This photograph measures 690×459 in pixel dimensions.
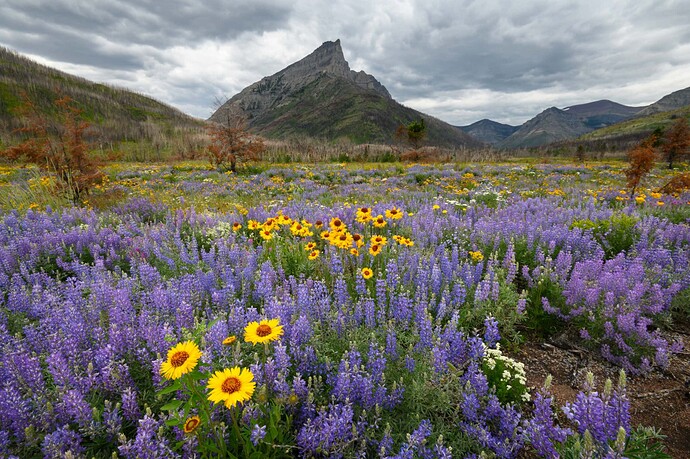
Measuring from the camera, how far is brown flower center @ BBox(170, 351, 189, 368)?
1.35 meters

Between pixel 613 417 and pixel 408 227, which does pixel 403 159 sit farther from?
pixel 613 417

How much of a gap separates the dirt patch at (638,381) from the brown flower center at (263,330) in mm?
2165

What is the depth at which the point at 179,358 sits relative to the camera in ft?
4.50

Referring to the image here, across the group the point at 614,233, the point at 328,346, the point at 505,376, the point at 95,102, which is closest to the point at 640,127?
the point at 614,233

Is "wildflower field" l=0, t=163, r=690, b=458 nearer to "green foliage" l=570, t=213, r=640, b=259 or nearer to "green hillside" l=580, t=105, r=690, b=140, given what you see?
"green foliage" l=570, t=213, r=640, b=259

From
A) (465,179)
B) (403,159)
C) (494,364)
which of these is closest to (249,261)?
(494,364)

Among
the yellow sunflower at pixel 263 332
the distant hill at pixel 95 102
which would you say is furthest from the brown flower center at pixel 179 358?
the distant hill at pixel 95 102

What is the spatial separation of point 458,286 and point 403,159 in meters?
25.7

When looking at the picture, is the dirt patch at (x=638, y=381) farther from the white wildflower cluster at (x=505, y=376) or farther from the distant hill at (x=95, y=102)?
the distant hill at (x=95, y=102)

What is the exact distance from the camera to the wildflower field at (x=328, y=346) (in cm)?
156

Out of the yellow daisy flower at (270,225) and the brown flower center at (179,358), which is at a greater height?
the brown flower center at (179,358)

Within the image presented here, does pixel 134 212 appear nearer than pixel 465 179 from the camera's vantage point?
Yes

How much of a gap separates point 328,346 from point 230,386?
3.39ft

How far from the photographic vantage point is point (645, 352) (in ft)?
8.77
